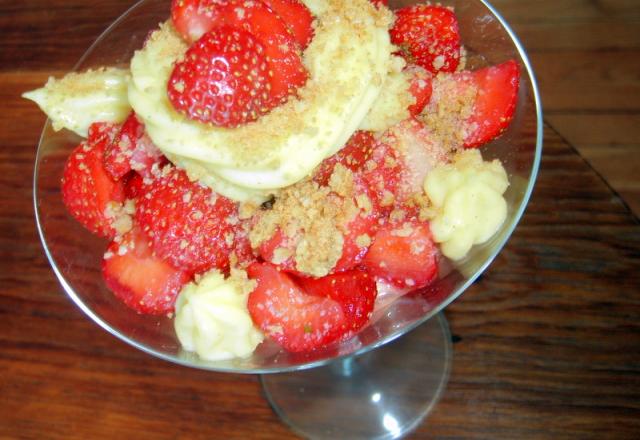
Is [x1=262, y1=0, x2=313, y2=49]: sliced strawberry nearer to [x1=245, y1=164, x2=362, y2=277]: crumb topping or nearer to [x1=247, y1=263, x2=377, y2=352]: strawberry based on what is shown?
[x1=245, y1=164, x2=362, y2=277]: crumb topping

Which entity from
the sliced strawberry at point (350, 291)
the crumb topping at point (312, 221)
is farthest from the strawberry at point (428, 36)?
the sliced strawberry at point (350, 291)

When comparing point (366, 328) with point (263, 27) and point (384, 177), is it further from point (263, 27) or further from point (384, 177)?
point (263, 27)

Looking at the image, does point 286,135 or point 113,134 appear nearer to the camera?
point 286,135

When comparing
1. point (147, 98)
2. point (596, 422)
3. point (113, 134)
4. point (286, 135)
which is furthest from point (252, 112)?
point (596, 422)

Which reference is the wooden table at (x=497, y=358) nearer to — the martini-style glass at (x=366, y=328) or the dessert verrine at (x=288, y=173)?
the martini-style glass at (x=366, y=328)

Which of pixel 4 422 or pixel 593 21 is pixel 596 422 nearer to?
pixel 593 21
